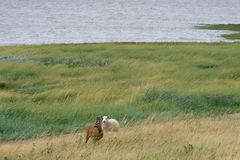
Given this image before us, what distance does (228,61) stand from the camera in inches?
1399

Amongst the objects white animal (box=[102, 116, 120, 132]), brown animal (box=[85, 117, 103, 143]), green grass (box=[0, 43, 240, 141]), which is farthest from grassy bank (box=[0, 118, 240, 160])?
green grass (box=[0, 43, 240, 141])

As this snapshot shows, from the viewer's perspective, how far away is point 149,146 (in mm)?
12297

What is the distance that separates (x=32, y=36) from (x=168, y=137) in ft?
207

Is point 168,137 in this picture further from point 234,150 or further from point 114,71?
point 114,71

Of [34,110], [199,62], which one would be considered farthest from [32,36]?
[34,110]

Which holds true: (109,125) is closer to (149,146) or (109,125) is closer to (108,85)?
(149,146)

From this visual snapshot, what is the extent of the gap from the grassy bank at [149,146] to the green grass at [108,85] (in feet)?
9.21


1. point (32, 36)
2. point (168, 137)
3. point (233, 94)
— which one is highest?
point (168, 137)

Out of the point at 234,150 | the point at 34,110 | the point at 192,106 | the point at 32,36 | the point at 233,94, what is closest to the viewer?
the point at 234,150

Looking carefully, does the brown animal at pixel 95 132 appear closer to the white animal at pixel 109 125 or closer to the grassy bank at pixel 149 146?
the grassy bank at pixel 149 146

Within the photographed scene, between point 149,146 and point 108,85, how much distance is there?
47.2 ft

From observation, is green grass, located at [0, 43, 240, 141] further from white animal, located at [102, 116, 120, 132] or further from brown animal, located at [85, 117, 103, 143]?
brown animal, located at [85, 117, 103, 143]

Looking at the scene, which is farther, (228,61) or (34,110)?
(228,61)

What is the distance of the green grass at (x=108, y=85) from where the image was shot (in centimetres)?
1897
